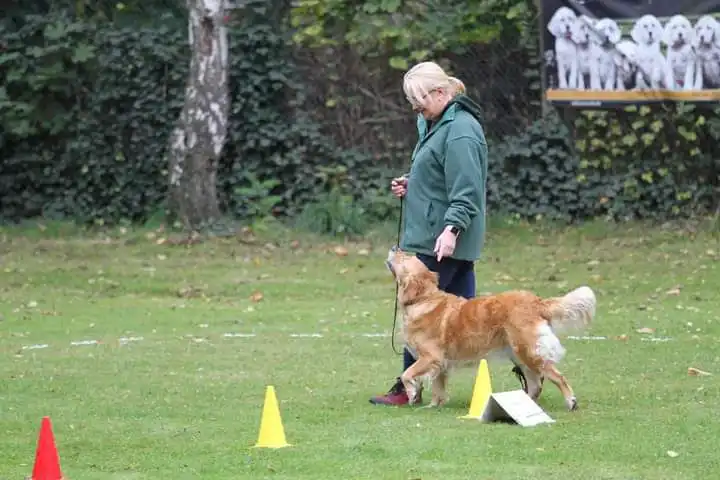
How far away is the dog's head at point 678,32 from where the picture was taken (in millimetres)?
16625

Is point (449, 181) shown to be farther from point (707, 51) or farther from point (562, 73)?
point (562, 73)

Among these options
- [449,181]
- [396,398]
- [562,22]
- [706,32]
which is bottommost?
[396,398]

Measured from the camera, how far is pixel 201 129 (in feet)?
58.8

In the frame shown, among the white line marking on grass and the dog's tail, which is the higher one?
the dog's tail

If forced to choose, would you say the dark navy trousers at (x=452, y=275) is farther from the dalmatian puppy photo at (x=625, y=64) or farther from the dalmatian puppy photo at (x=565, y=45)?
the dalmatian puppy photo at (x=565, y=45)

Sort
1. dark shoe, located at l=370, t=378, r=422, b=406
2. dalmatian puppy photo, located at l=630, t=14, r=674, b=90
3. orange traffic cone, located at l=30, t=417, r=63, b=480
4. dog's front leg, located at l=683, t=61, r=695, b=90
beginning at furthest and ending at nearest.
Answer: dalmatian puppy photo, located at l=630, t=14, r=674, b=90
dog's front leg, located at l=683, t=61, r=695, b=90
dark shoe, located at l=370, t=378, r=422, b=406
orange traffic cone, located at l=30, t=417, r=63, b=480

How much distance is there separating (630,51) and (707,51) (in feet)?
3.20

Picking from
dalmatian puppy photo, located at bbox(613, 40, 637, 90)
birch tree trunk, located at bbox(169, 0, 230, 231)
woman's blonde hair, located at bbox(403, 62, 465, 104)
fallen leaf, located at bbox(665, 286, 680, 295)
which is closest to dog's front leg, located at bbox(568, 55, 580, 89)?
dalmatian puppy photo, located at bbox(613, 40, 637, 90)

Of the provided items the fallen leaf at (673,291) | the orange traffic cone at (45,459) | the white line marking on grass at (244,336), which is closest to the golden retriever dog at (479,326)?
the orange traffic cone at (45,459)

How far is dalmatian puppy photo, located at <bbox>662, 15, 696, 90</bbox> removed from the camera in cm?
1662

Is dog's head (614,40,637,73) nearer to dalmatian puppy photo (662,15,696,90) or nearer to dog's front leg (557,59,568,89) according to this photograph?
dalmatian puppy photo (662,15,696,90)

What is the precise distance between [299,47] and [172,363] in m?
→ 9.57

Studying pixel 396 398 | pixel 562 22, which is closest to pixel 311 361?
pixel 396 398

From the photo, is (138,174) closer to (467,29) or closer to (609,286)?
(467,29)
